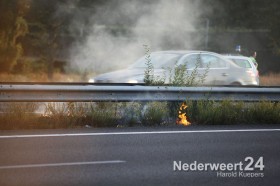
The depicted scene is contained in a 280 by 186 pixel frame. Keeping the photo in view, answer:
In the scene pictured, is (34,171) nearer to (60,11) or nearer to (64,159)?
(64,159)

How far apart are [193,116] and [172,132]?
181 centimetres

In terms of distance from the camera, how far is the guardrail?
1127cm

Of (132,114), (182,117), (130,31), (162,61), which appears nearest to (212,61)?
(162,61)

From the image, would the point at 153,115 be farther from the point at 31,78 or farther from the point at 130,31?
the point at 130,31

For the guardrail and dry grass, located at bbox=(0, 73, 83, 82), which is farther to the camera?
dry grass, located at bbox=(0, 73, 83, 82)

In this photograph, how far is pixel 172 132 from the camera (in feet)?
35.0

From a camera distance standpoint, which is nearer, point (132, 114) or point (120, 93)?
point (132, 114)

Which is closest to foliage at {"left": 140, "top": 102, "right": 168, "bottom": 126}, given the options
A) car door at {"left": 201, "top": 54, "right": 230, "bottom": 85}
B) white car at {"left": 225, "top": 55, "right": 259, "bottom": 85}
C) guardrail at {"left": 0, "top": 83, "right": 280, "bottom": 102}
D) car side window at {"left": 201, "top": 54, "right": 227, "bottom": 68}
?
guardrail at {"left": 0, "top": 83, "right": 280, "bottom": 102}

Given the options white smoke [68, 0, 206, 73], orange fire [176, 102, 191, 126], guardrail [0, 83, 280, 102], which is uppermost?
white smoke [68, 0, 206, 73]

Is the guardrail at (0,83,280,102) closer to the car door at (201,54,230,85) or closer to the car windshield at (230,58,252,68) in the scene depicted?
the car door at (201,54,230,85)

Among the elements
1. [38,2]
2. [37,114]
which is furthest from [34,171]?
[38,2]

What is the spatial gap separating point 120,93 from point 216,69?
5.52 meters

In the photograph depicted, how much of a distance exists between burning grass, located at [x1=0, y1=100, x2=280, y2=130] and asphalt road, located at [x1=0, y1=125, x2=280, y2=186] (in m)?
0.75

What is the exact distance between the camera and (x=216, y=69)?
55.8 ft
